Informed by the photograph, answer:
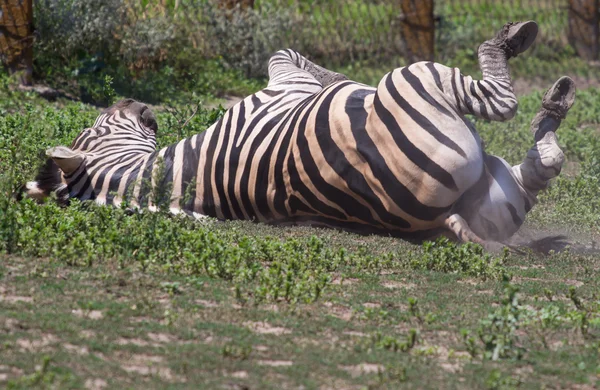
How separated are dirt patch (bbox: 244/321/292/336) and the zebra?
4.50ft

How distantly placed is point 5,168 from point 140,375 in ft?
11.9

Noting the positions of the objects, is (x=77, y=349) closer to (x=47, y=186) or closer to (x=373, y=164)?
(x=373, y=164)

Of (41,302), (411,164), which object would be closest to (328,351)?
(41,302)

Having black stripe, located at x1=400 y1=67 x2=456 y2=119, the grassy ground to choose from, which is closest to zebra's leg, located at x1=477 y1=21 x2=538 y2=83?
black stripe, located at x1=400 y1=67 x2=456 y2=119

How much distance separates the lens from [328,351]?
143 inches

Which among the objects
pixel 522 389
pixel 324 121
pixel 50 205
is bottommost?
pixel 522 389

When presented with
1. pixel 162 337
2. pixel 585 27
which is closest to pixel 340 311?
pixel 162 337

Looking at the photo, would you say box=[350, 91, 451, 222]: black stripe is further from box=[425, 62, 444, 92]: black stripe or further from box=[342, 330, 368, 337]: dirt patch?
box=[342, 330, 368, 337]: dirt patch

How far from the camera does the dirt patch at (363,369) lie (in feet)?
11.2

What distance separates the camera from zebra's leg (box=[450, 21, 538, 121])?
5.40 m

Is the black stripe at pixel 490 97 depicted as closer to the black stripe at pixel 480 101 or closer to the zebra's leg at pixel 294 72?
the black stripe at pixel 480 101

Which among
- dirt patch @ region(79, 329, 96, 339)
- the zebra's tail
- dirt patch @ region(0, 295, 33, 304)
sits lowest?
dirt patch @ region(79, 329, 96, 339)

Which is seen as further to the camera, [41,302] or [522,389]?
[41,302]

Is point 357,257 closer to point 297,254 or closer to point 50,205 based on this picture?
point 297,254
